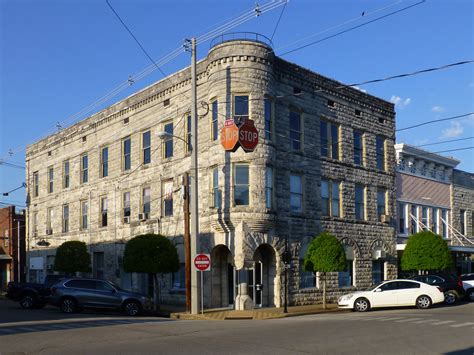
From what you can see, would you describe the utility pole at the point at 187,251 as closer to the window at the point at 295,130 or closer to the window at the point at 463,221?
the window at the point at 295,130

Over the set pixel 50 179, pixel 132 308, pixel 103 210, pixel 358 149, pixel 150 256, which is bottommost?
pixel 132 308

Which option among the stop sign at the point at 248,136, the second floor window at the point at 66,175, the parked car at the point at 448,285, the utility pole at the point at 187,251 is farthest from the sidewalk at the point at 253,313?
the second floor window at the point at 66,175

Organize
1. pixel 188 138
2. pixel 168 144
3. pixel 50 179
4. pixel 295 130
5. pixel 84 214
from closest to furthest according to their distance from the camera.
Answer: pixel 295 130 < pixel 188 138 < pixel 168 144 < pixel 84 214 < pixel 50 179

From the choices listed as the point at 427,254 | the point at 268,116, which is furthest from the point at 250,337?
the point at 427,254

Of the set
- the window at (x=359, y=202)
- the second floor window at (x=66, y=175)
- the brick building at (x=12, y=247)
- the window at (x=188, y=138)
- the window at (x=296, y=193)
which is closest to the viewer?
the window at (x=296, y=193)

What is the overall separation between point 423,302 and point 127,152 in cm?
1900

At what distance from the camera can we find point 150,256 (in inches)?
1080

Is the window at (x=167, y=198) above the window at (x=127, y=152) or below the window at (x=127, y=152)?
below

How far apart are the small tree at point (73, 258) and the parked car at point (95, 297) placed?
10013 mm

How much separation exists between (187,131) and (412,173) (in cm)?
1602

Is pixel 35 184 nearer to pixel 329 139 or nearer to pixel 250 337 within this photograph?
pixel 329 139

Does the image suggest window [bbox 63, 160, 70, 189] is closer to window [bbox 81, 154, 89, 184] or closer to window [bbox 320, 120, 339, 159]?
window [bbox 81, 154, 89, 184]

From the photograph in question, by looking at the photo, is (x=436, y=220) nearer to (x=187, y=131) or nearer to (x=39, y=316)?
(x=187, y=131)

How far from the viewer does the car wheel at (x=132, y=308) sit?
2569 centimetres
